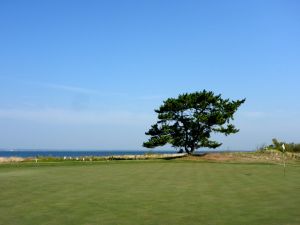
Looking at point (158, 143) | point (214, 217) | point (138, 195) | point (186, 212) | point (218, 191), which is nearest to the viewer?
point (214, 217)

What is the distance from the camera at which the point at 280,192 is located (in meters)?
14.4

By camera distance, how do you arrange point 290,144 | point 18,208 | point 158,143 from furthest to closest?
point 290,144, point 158,143, point 18,208

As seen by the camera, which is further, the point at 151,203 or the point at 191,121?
the point at 191,121

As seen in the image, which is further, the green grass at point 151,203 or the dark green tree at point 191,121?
the dark green tree at point 191,121

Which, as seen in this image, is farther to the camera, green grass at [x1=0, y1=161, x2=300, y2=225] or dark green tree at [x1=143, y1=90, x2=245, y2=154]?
dark green tree at [x1=143, y1=90, x2=245, y2=154]

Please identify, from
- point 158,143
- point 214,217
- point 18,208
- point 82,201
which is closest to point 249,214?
point 214,217

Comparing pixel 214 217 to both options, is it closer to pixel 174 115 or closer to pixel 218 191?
pixel 218 191

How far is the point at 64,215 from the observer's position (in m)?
10.4

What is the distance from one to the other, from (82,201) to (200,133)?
115 ft

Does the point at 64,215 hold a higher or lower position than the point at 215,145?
lower

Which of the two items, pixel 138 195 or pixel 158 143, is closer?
pixel 138 195

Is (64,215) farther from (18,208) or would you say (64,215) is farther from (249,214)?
(249,214)

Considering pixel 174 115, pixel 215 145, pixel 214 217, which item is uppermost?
pixel 174 115

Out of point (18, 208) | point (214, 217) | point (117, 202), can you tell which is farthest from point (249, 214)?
point (18, 208)
